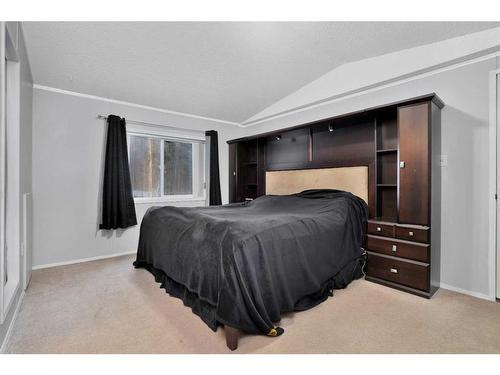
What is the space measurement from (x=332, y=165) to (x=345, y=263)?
144 centimetres

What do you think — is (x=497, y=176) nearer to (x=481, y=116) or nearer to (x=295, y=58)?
(x=481, y=116)

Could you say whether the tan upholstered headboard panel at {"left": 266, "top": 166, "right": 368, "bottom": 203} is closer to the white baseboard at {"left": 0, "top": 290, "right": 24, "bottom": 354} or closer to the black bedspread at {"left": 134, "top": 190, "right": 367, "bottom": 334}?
the black bedspread at {"left": 134, "top": 190, "right": 367, "bottom": 334}

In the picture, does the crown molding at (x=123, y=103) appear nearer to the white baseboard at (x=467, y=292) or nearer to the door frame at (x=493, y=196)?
the door frame at (x=493, y=196)

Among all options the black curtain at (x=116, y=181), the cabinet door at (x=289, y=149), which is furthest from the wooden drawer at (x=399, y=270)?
the black curtain at (x=116, y=181)

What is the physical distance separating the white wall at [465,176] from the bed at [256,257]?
2.65ft

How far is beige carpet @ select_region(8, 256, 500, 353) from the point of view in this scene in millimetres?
1657

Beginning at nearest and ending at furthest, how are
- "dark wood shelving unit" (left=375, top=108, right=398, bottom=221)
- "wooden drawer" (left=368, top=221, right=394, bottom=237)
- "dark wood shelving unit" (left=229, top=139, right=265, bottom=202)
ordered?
1. "wooden drawer" (left=368, top=221, right=394, bottom=237)
2. "dark wood shelving unit" (left=375, top=108, right=398, bottom=221)
3. "dark wood shelving unit" (left=229, top=139, right=265, bottom=202)

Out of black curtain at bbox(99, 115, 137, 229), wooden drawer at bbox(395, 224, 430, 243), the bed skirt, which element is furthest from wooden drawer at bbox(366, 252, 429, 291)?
black curtain at bbox(99, 115, 137, 229)

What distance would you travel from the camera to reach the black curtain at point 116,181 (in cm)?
355

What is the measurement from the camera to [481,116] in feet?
7.91

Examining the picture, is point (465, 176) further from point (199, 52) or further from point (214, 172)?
point (214, 172)

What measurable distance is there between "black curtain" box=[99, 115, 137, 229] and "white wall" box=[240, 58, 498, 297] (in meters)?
3.85
